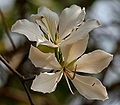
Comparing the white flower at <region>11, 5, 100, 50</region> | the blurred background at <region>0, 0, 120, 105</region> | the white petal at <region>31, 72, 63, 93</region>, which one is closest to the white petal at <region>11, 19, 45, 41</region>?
the white flower at <region>11, 5, 100, 50</region>

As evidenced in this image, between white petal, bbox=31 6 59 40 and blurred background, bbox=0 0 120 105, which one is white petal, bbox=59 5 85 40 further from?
blurred background, bbox=0 0 120 105

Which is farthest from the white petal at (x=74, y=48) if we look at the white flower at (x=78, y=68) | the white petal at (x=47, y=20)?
the white petal at (x=47, y=20)

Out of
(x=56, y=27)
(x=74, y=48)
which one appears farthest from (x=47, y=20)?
(x=74, y=48)

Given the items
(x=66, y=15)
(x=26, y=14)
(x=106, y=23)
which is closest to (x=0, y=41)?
(x=26, y=14)

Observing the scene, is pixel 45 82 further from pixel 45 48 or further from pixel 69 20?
pixel 69 20

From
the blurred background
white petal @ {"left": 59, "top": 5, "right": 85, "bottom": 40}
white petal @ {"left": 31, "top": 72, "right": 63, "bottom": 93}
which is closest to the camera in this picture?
white petal @ {"left": 31, "top": 72, "right": 63, "bottom": 93}

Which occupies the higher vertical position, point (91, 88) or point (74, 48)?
point (74, 48)
